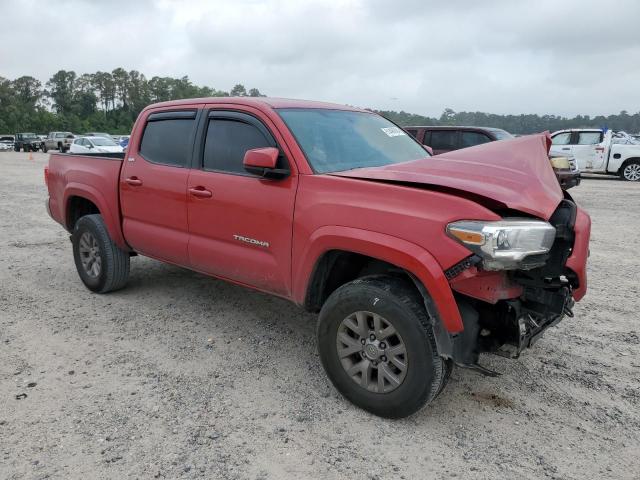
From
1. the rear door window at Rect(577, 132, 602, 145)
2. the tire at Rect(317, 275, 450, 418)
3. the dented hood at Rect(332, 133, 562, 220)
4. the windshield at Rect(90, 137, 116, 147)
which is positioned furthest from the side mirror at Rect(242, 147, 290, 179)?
the windshield at Rect(90, 137, 116, 147)

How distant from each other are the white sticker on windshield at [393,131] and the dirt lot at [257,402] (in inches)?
68.4

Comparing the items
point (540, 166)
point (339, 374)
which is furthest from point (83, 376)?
point (540, 166)

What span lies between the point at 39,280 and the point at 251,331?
2.86 m

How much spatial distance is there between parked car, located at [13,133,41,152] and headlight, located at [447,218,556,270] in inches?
2027

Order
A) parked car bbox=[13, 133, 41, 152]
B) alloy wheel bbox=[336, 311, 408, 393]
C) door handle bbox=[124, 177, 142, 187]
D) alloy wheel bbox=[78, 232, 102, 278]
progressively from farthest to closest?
parked car bbox=[13, 133, 41, 152] < alloy wheel bbox=[78, 232, 102, 278] < door handle bbox=[124, 177, 142, 187] < alloy wheel bbox=[336, 311, 408, 393]

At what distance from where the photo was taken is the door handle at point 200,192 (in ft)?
12.4

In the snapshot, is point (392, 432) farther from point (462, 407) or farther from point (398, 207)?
point (398, 207)

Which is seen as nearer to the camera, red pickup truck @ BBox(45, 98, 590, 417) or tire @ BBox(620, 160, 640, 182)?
red pickup truck @ BBox(45, 98, 590, 417)

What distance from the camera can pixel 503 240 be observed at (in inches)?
99.0

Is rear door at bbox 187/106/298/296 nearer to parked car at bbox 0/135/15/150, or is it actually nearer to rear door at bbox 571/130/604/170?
rear door at bbox 571/130/604/170

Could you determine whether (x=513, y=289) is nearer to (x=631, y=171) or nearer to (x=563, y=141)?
(x=563, y=141)

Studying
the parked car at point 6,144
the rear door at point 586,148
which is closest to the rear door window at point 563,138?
the rear door at point 586,148

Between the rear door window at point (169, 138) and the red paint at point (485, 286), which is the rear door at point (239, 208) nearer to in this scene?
the rear door window at point (169, 138)

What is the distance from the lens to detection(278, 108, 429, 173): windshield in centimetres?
348
